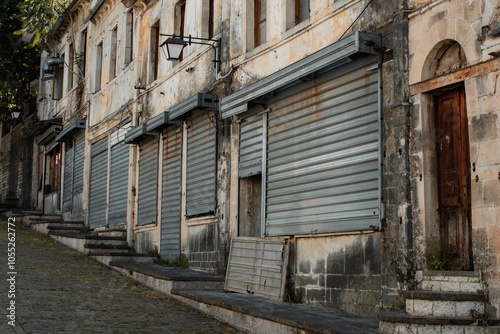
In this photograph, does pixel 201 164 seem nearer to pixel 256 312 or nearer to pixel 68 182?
pixel 256 312

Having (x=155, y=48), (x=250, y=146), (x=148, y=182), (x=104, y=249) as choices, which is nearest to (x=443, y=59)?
(x=250, y=146)

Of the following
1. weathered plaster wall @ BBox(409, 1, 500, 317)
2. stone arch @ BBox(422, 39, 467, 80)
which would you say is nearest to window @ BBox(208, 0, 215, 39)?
weathered plaster wall @ BBox(409, 1, 500, 317)

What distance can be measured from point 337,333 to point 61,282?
667 centimetres

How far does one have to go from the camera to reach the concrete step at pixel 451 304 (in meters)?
6.77

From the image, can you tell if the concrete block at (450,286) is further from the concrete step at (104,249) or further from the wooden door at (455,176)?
the concrete step at (104,249)

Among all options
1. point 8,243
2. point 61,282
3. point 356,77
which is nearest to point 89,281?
point 61,282

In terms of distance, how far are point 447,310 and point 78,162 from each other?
18.2 meters

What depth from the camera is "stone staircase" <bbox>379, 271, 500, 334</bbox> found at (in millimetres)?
6516

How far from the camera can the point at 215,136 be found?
13.3 meters

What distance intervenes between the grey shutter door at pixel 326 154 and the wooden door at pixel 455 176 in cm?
103

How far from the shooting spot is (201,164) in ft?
45.4

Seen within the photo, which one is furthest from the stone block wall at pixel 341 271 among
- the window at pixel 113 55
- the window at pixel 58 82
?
the window at pixel 58 82

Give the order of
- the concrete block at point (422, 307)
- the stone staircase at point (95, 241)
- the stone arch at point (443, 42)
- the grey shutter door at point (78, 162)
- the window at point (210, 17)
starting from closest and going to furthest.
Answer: the concrete block at point (422, 307) → the stone arch at point (443, 42) → the window at point (210, 17) → the stone staircase at point (95, 241) → the grey shutter door at point (78, 162)

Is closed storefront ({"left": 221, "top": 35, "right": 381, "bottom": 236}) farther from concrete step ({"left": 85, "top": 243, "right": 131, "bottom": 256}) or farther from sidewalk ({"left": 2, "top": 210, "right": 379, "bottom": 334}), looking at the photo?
concrete step ({"left": 85, "top": 243, "right": 131, "bottom": 256})
